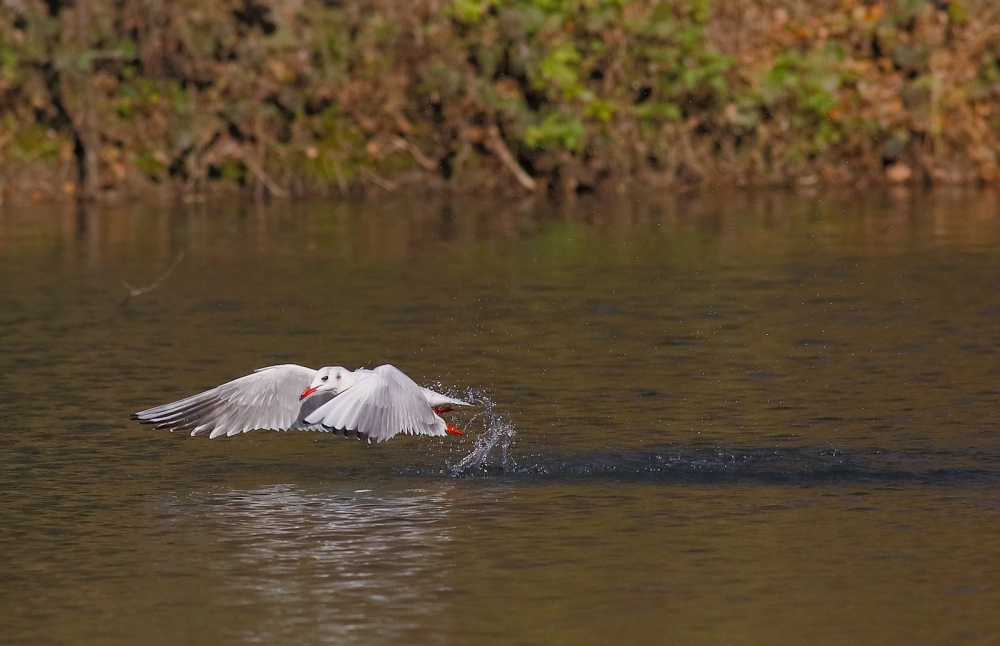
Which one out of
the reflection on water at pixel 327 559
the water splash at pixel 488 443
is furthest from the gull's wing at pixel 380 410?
the water splash at pixel 488 443

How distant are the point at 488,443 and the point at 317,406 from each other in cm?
99

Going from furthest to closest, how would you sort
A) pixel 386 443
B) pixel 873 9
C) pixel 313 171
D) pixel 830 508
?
pixel 873 9
pixel 313 171
pixel 386 443
pixel 830 508

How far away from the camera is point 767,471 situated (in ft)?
32.7

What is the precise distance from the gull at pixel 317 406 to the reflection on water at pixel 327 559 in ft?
1.15

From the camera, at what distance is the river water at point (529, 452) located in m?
7.65

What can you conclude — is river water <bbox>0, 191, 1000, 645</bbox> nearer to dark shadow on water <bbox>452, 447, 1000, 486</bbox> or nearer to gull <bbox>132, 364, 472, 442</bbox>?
dark shadow on water <bbox>452, 447, 1000, 486</bbox>

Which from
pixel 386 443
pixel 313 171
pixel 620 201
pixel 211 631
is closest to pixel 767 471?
pixel 386 443

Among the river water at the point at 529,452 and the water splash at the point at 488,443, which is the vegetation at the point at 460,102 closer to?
the river water at the point at 529,452

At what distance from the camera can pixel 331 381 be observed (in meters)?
9.88

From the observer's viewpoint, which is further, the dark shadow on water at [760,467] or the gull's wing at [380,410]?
the dark shadow on water at [760,467]

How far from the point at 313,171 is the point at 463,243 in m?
6.23

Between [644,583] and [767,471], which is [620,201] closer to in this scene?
[767,471]

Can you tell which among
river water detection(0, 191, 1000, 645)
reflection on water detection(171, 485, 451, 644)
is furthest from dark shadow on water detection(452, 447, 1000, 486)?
reflection on water detection(171, 485, 451, 644)

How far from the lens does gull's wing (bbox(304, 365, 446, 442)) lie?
9406mm
